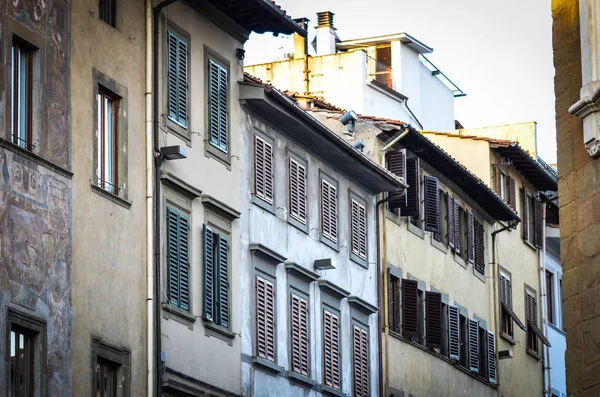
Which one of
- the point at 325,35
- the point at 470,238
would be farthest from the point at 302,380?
the point at 325,35

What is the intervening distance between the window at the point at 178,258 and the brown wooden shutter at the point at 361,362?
29.4ft

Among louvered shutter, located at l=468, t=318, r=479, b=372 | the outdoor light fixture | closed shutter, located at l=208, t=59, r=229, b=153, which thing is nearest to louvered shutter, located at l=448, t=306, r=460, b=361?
louvered shutter, located at l=468, t=318, r=479, b=372

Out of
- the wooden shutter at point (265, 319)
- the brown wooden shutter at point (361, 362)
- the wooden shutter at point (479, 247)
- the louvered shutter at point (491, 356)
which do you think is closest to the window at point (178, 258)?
the wooden shutter at point (265, 319)

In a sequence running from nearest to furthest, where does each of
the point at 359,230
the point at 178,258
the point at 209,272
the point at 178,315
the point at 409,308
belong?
the point at 178,315
the point at 178,258
the point at 209,272
the point at 359,230
the point at 409,308

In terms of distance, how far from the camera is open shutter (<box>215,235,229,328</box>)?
32562 millimetres

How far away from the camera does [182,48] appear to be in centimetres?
3188

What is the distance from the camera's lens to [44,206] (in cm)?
2603

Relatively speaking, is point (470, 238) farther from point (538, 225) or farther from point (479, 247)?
point (538, 225)

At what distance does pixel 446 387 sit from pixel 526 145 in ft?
45.9

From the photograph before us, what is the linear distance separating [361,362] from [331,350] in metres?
1.78

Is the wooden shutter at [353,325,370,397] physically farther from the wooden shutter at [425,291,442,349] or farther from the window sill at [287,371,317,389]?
the wooden shutter at [425,291,442,349]

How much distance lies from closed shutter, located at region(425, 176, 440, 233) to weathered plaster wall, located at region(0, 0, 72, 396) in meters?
19.0

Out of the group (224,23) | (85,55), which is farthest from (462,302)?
(85,55)

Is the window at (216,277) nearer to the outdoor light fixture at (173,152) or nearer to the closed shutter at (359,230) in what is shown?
the outdoor light fixture at (173,152)
